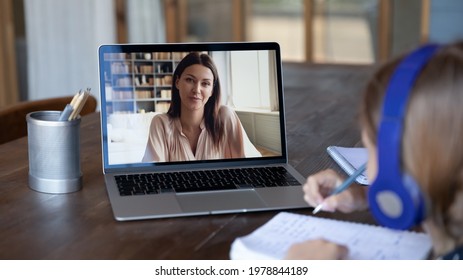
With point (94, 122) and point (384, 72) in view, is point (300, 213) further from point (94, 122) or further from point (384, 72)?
point (94, 122)

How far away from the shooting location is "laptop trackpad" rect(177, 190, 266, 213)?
45.3 inches

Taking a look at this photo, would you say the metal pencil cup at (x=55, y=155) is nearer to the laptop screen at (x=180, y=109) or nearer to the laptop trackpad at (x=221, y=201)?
the laptop screen at (x=180, y=109)

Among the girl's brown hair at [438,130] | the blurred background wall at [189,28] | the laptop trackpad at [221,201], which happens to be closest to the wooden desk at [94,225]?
the laptop trackpad at [221,201]

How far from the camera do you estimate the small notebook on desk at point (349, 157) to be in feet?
4.54

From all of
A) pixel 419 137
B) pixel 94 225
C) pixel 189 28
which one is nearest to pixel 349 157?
pixel 94 225

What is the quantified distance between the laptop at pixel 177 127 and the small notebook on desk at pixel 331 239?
0.19 metres

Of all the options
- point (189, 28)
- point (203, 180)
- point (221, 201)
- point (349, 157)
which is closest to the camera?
point (221, 201)

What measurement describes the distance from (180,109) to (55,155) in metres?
0.25

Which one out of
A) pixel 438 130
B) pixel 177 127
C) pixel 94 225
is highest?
pixel 438 130

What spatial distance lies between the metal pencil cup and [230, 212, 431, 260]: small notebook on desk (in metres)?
0.39

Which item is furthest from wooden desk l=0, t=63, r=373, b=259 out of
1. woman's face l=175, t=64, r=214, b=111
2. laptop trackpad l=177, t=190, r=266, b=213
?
woman's face l=175, t=64, r=214, b=111

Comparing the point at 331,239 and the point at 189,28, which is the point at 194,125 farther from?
the point at 189,28

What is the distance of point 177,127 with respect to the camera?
1356mm
